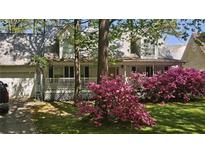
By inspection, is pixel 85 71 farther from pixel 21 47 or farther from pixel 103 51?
pixel 103 51

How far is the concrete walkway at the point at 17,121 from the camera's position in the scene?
1058 centimetres

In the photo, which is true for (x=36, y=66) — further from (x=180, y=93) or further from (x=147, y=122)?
(x=147, y=122)

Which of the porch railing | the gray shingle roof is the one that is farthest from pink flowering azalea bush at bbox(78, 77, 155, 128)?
the gray shingle roof

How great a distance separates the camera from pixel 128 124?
35.8 ft

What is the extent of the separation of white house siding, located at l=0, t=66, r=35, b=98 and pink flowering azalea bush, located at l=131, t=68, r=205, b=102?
Answer: 5870 millimetres

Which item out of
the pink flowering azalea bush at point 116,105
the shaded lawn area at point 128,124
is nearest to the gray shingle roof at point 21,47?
the shaded lawn area at point 128,124

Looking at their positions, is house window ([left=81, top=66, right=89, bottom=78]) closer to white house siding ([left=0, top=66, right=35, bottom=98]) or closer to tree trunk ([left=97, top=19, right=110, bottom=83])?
white house siding ([left=0, top=66, right=35, bottom=98])

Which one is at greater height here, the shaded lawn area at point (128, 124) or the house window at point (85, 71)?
the house window at point (85, 71)

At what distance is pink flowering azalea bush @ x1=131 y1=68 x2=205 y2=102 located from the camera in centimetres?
1659

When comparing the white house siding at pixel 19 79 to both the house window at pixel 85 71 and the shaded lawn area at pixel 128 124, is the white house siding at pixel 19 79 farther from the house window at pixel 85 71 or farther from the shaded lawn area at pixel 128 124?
the shaded lawn area at pixel 128 124

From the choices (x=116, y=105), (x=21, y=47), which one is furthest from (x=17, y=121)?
(x=21, y=47)

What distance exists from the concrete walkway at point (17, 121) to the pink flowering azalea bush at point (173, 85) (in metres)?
4.78

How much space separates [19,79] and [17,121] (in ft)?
25.4
